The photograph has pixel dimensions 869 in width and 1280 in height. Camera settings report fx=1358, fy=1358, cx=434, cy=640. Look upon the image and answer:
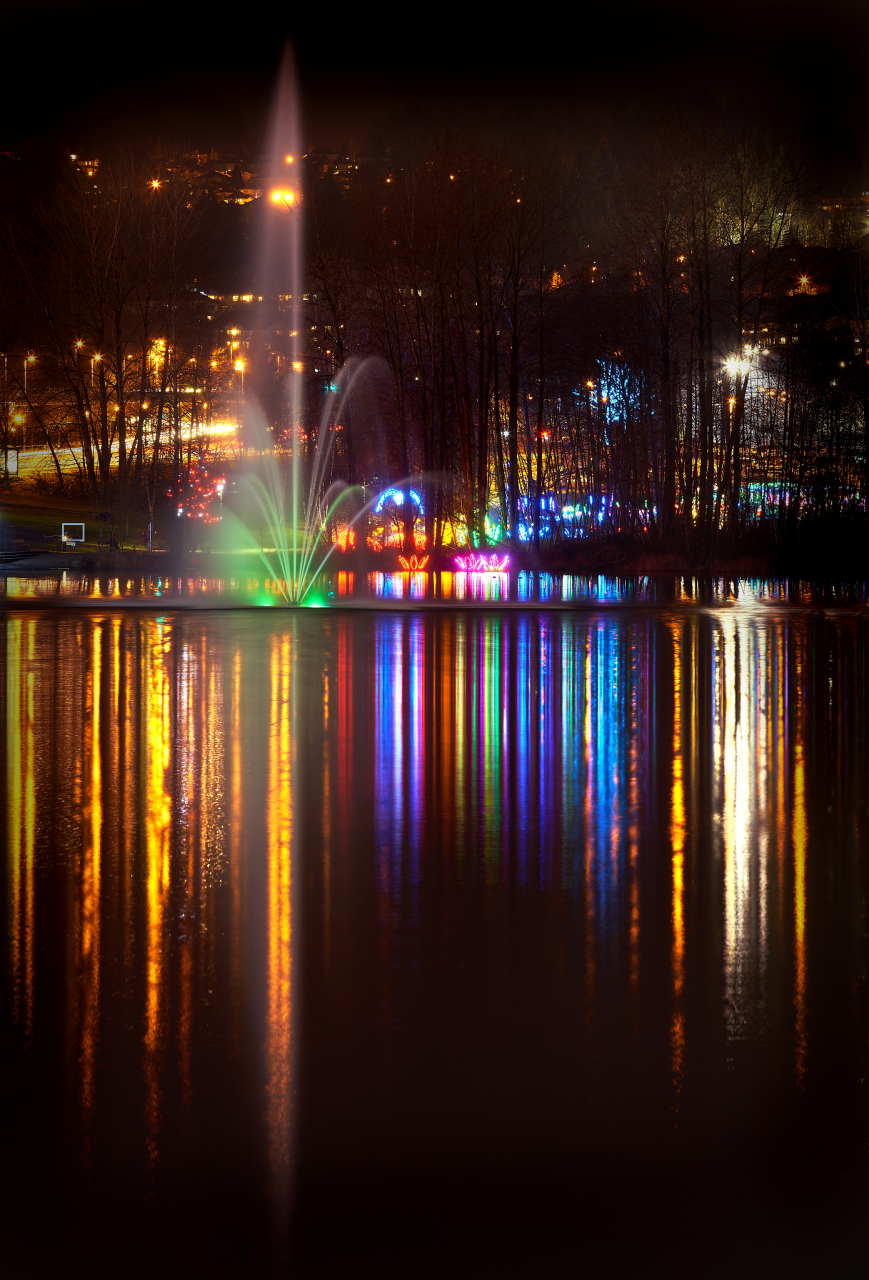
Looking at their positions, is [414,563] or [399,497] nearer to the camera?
[414,563]

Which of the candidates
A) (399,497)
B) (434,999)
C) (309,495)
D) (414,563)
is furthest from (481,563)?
(434,999)

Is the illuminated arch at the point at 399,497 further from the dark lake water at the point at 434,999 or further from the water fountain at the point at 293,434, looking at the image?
the dark lake water at the point at 434,999

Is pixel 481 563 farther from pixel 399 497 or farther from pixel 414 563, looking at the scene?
pixel 399 497

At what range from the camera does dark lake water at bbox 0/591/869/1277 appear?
3.72m

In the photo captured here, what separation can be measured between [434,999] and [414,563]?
43.6 metres

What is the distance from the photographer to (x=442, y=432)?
50406 millimetres

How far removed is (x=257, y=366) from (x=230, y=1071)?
2099 inches

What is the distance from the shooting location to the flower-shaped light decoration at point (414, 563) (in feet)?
157

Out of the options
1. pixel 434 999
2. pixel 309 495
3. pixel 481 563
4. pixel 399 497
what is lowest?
pixel 434 999

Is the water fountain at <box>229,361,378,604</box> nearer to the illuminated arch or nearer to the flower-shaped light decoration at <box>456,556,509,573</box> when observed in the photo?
the illuminated arch

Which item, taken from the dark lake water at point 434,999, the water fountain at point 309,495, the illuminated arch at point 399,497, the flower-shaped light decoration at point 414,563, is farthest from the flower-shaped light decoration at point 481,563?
the dark lake water at point 434,999

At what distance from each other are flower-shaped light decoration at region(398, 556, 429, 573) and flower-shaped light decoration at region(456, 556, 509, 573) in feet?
4.17

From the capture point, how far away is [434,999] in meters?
5.22

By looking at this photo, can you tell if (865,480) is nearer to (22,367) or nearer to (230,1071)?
(22,367)
